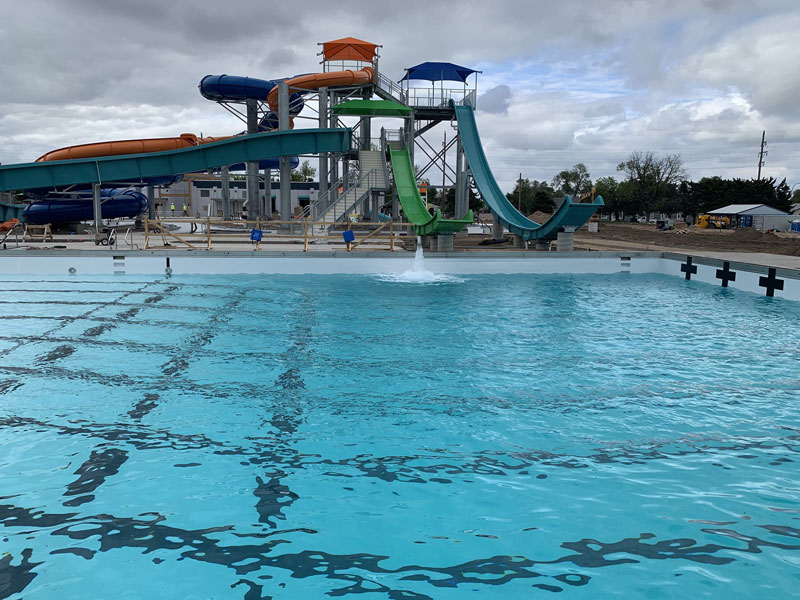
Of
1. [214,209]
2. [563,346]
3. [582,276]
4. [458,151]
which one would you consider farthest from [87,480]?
[214,209]

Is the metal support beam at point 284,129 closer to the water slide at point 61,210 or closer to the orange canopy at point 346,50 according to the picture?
the orange canopy at point 346,50

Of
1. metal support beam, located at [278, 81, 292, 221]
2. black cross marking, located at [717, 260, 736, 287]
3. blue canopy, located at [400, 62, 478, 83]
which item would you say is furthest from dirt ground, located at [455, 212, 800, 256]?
blue canopy, located at [400, 62, 478, 83]

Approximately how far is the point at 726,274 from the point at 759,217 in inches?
1715

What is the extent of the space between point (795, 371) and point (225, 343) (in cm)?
843

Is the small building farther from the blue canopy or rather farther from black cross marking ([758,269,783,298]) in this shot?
black cross marking ([758,269,783,298])

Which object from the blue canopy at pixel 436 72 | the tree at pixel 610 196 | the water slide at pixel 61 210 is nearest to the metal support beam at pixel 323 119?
the blue canopy at pixel 436 72

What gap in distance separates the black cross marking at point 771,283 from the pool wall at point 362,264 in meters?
0.53

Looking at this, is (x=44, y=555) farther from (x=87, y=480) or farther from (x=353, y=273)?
(x=353, y=273)

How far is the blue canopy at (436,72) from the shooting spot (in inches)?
1161

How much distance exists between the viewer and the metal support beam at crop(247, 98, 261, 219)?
33.2 m

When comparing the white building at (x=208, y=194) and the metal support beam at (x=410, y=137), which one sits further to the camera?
the white building at (x=208, y=194)

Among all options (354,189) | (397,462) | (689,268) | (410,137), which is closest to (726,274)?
(689,268)

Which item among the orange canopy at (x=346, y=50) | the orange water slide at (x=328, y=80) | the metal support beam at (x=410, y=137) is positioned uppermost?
the orange canopy at (x=346, y=50)

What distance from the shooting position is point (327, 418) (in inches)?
243
